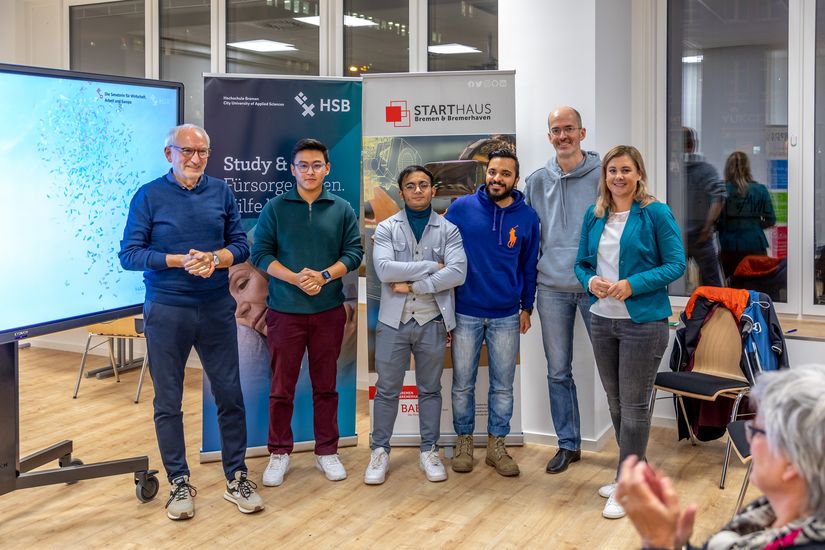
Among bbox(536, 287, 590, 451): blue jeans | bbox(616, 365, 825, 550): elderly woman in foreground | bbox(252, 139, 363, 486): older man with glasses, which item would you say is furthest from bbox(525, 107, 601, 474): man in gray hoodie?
bbox(616, 365, 825, 550): elderly woman in foreground

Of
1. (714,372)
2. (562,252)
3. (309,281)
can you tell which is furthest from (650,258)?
(309,281)

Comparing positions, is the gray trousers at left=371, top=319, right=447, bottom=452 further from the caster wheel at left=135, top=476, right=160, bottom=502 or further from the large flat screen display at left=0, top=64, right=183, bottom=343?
the large flat screen display at left=0, top=64, right=183, bottom=343

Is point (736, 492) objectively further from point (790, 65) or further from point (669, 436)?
point (790, 65)

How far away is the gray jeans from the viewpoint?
12.2 ft

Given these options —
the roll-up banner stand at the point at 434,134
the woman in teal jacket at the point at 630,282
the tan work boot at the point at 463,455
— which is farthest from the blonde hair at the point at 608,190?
the tan work boot at the point at 463,455

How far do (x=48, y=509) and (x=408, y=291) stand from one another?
195 centimetres

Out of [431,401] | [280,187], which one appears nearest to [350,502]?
[431,401]

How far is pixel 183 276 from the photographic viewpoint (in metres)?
3.69

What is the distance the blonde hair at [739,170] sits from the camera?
524 cm

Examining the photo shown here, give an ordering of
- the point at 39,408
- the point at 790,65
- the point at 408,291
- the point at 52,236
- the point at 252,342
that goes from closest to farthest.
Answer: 1. the point at 52,236
2. the point at 408,291
3. the point at 252,342
4. the point at 790,65
5. the point at 39,408

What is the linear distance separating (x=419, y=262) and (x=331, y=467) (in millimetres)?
1142

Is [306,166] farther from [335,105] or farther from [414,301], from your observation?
[414,301]

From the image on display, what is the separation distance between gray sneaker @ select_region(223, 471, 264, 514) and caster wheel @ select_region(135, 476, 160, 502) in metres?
0.33

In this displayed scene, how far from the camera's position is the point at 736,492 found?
4.11 metres
